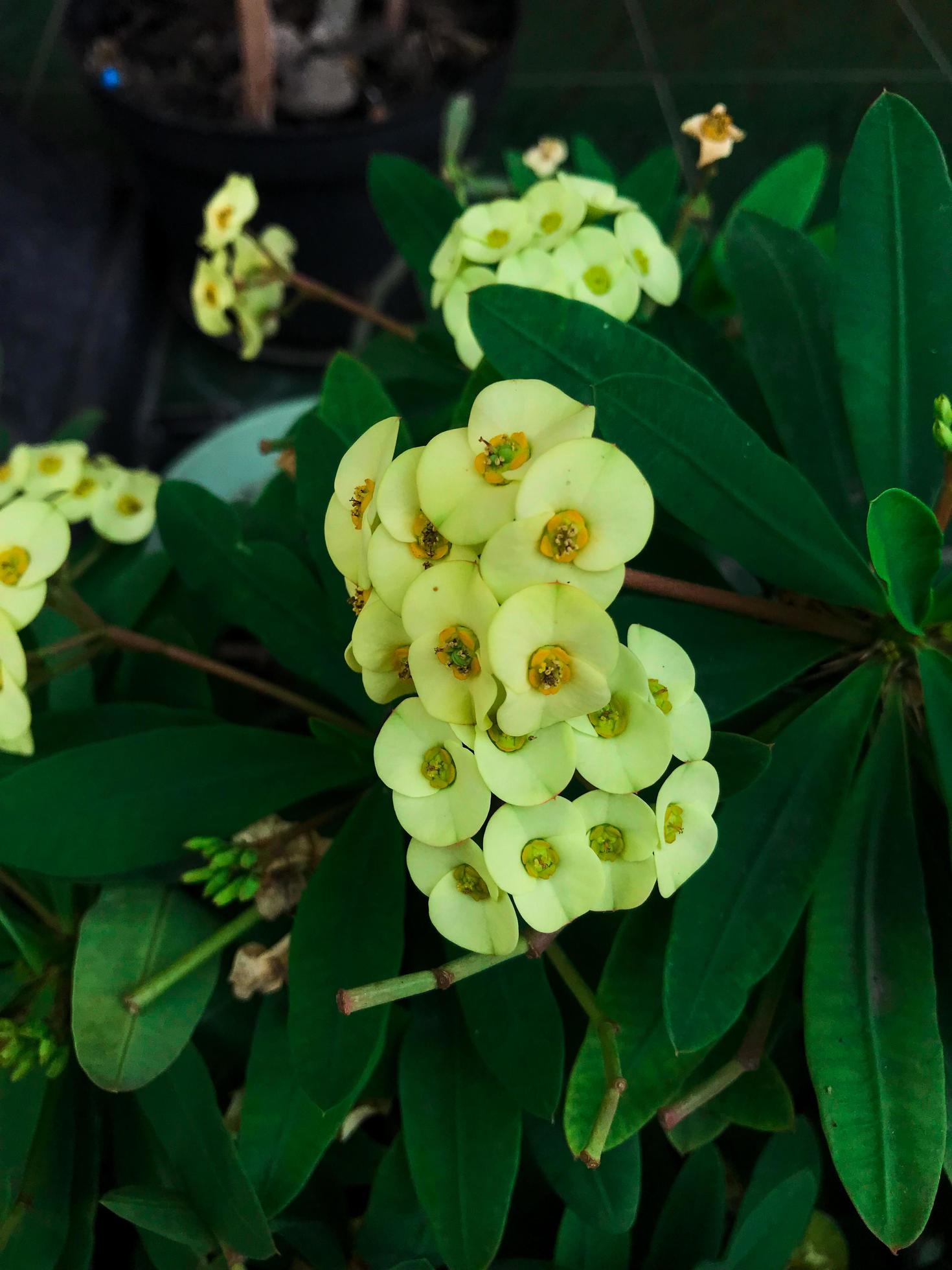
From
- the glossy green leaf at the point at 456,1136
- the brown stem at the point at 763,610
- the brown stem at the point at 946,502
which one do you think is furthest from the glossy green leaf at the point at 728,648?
the glossy green leaf at the point at 456,1136

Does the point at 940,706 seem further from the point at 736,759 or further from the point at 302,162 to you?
the point at 302,162

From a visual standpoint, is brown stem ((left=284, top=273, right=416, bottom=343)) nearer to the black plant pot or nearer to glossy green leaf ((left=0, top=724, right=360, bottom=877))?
glossy green leaf ((left=0, top=724, right=360, bottom=877))

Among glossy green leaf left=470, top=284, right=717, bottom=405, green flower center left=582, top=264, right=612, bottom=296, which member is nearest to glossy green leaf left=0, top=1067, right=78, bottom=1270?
glossy green leaf left=470, top=284, right=717, bottom=405

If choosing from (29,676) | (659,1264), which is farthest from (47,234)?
(659,1264)

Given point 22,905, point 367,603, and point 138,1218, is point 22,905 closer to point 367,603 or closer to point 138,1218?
point 138,1218

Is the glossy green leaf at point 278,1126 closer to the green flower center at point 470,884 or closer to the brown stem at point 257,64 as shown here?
the green flower center at point 470,884

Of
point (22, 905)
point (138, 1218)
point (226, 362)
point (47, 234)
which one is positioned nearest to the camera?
point (138, 1218)
